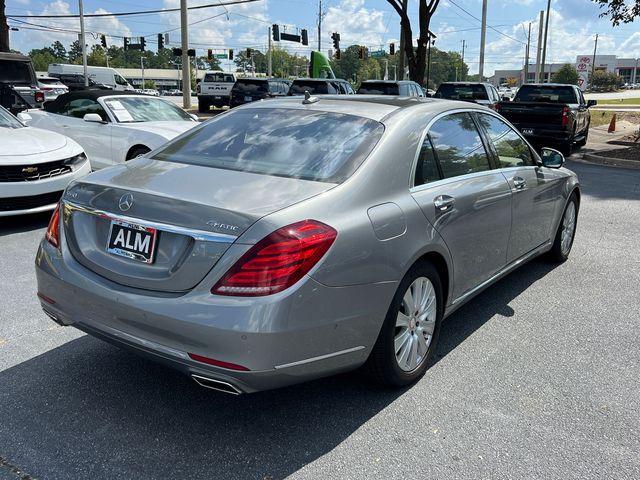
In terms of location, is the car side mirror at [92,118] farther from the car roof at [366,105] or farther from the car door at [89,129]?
the car roof at [366,105]

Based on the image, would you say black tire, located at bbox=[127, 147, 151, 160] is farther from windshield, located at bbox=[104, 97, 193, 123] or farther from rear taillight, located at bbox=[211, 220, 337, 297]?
rear taillight, located at bbox=[211, 220, 337, 297]

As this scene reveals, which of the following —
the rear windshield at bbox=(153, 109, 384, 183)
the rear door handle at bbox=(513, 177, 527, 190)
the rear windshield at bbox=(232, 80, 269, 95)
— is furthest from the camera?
the rear windshield at bbox=(232, 80, 269, 95)

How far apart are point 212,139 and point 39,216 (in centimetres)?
484

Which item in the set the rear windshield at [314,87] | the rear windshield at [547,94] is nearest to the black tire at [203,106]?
the rear windshield at [314,87]

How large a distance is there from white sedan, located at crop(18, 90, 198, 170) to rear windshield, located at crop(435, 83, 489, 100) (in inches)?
450

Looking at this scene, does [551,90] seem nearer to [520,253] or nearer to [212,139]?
[520,253]

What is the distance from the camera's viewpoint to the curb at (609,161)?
13.7 m

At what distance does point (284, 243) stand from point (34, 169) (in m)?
5.22

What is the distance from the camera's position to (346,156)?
3.17m

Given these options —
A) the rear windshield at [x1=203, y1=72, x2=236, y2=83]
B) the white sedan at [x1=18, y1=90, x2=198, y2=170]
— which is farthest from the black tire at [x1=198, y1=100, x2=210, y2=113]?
the white sedan at [x1=18, y1=90, x2=198, y2=170]

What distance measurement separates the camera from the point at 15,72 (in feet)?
56.1

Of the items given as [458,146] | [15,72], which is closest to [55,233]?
[458,146]

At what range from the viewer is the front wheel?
5.60m

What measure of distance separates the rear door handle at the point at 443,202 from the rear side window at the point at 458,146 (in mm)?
193
